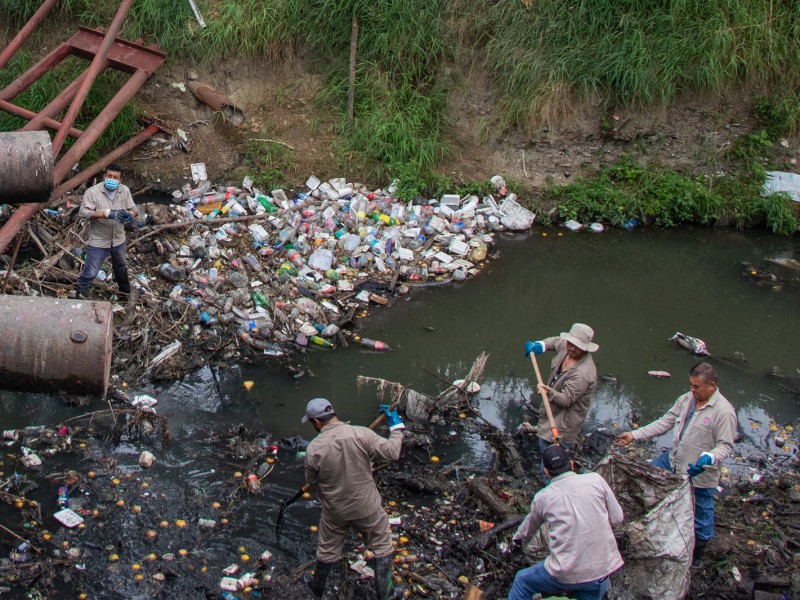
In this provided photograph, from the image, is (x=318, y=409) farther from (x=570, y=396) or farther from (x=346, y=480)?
(x=570, y=396)

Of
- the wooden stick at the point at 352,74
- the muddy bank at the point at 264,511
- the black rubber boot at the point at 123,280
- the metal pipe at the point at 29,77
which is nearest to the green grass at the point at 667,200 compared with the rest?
the wooden stick at the point at 352,74

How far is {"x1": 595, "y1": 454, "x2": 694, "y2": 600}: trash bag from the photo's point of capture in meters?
4.40

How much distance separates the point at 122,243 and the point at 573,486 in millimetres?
5088

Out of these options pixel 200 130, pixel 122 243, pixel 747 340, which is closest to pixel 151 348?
pixel 122 243

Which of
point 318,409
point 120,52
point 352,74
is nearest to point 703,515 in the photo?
point 318,409

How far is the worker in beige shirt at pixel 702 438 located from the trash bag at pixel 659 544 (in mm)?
221

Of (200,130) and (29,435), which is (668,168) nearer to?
(200,130)

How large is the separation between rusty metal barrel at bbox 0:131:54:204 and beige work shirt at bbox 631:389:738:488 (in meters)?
3.73

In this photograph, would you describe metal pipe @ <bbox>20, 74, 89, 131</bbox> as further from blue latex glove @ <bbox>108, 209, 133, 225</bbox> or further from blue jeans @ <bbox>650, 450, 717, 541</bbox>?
blue jeans @ <bbox>650, 450, 717, 541</bbox>

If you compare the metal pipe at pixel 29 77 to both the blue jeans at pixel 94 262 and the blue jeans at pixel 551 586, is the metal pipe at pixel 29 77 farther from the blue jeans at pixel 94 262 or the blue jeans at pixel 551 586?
the blue jeans at pixel 551 586

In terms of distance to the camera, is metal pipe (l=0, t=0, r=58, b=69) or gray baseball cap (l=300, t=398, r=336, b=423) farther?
metal pipe (l=0, t=0, r=58, b=69)

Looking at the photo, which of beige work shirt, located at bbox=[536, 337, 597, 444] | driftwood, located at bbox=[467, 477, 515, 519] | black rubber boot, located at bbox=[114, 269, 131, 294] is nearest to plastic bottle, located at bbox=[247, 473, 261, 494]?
driftwood, located at bbox=[467, 477, 515, 519]

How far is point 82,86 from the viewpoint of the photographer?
25.0 feet

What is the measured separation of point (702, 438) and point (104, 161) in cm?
698
